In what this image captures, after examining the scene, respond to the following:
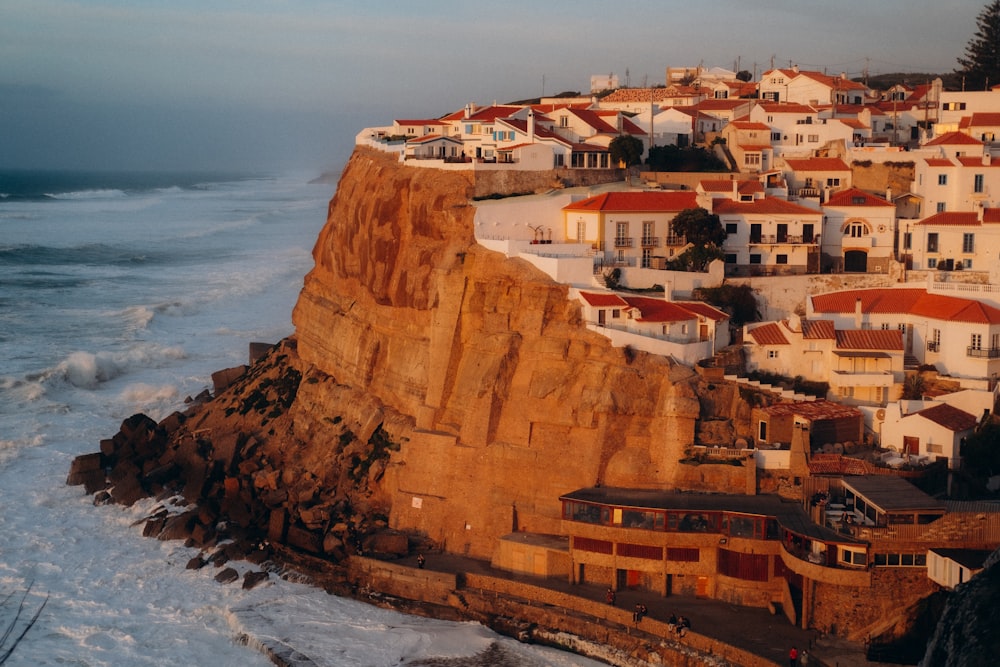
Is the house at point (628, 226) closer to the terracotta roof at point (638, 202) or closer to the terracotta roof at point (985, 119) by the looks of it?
the terracotta roof at point (638, 202)

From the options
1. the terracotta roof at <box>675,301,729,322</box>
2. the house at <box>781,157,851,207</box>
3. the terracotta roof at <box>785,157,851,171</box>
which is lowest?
the terracotta roof at <box>675,301,729,322</box>

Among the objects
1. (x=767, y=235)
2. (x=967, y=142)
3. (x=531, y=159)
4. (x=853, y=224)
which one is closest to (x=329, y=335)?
(x=531, y=159)

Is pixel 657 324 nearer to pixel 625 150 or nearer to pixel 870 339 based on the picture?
pixel 870 339

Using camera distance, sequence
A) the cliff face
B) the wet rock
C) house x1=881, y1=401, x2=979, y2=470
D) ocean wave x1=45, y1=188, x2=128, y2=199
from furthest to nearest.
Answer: ocean wave x1=45, y1=188, x2=128, y2=199
the wet rock
the cliff face
house x1=881, y1=401, x2=979, y2=470

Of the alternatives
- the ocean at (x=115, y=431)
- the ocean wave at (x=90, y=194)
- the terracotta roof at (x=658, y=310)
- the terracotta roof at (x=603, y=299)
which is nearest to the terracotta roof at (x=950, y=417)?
the terracotta roof at (x=658, y=310)

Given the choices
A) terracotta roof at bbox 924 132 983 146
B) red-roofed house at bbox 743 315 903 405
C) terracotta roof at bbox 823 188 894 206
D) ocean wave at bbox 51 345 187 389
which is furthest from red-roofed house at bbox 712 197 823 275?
ocean wave at bbox 51 345 187 389

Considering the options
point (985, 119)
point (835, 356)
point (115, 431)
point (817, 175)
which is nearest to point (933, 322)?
point (835, 356)

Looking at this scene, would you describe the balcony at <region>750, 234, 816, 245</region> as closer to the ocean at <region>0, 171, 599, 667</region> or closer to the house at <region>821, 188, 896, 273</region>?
the house at <region>821, 188, 896, 273</region>

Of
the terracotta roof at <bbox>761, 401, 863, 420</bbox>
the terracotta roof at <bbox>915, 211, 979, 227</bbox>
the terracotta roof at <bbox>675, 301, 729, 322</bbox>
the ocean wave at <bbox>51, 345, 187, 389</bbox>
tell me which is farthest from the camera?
the ocean wave at <bbox>51, 345, 187, 389</bbox>
